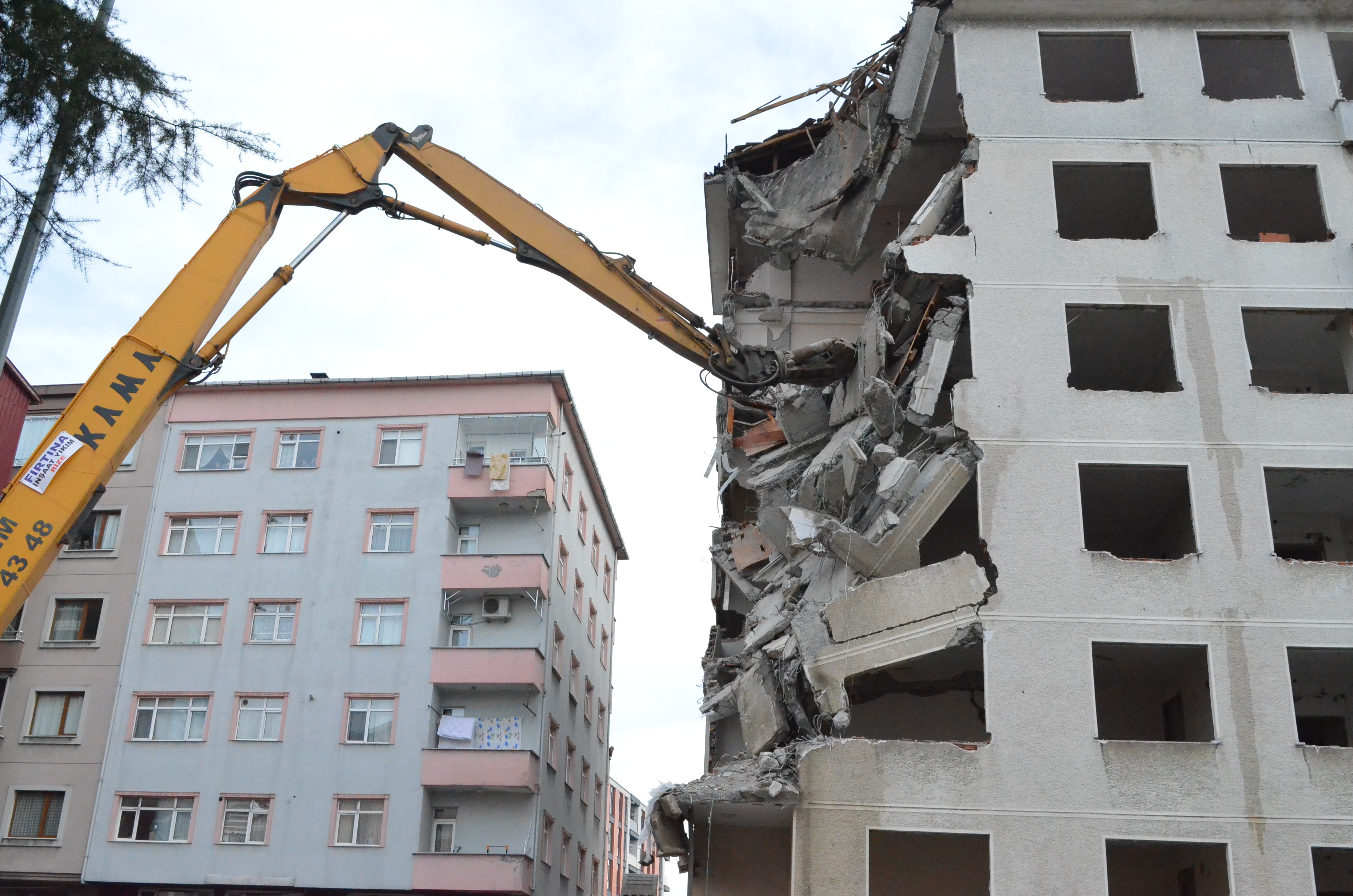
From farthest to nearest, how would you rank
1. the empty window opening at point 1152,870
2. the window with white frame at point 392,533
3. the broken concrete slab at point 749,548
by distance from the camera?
the window with white frame at point 392,533 < the broken concrete slab at point 749,548 < the empty window opening at point 1152,870

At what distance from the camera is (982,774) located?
16031mm

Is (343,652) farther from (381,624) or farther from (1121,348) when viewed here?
(1121,348)

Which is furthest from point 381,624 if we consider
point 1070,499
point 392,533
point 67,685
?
point 1070,499

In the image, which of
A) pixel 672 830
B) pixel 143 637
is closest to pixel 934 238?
pixel 672 830

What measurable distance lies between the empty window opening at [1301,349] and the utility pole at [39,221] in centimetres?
1623

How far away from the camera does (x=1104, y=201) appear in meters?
21.1

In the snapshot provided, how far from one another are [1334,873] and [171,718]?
2680cm

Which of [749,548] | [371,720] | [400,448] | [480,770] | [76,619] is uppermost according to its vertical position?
[400,448]

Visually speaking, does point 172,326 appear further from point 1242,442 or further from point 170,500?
point 170,500

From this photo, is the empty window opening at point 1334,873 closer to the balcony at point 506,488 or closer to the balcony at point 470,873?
the balcony at point 470,873

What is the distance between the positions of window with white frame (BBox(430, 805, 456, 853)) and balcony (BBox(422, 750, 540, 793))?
0.75 m

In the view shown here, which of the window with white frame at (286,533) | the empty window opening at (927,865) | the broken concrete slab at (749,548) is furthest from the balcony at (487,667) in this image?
the empty window opening at (927,865)

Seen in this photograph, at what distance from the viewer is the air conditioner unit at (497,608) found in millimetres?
33156

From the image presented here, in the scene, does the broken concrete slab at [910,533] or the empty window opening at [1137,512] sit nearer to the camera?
the broken concrete slab at [910,533]
